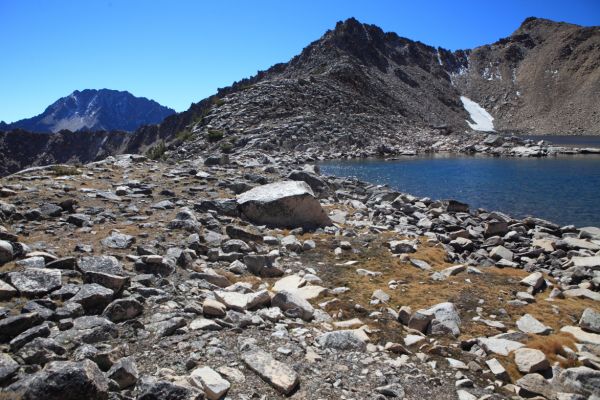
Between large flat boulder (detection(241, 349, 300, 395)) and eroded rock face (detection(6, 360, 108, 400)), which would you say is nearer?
eroded rock face (detection(6, 360, 108, 400))

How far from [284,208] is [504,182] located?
1132 inches

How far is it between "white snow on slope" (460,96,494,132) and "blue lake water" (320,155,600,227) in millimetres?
82079

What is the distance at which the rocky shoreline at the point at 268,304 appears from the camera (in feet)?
19.8

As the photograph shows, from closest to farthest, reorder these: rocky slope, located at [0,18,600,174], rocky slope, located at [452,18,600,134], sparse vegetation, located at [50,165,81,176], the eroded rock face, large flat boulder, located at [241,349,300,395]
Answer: the eroded rock face < large flat boulder, located at [241,349,300,395] < sparse vegetation, located at [50,165,81,176] < rocky slope, located at [0,18,600,174] < rocky slope, located at [452,18,600,134]

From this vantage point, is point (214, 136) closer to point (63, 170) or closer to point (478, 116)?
point (63, 170)

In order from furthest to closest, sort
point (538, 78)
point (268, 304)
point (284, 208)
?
point (538, 78) → point (284, 208) → point (268, 304)

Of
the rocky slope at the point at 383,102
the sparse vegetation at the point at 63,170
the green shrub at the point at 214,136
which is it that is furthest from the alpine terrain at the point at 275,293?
the rocky slope at the point at 383,102

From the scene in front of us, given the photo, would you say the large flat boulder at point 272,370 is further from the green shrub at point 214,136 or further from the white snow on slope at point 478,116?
the white snow on slope at point 478,116

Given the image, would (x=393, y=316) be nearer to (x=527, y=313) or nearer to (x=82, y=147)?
(x=527, y=313)

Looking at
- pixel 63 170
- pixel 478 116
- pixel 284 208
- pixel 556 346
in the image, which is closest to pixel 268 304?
pixel 556 346

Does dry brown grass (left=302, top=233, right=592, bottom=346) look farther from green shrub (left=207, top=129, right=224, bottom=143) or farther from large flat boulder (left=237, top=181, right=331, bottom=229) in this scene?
green shrub (left=207, top=129, right=224, bottom=143)

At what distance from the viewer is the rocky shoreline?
603 centimetres

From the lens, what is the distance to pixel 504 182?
125ft

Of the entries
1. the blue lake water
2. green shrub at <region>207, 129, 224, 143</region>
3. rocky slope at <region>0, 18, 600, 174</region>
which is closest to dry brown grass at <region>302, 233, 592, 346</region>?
the blue lake water
